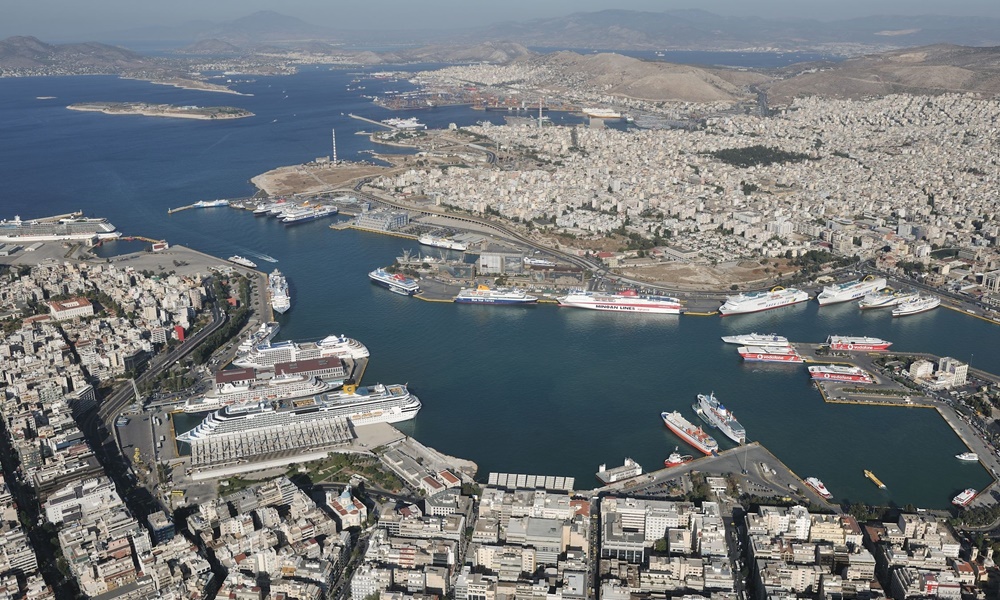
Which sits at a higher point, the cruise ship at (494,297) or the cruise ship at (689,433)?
the cruise ship at (494,297)

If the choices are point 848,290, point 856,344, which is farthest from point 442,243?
point 856,344

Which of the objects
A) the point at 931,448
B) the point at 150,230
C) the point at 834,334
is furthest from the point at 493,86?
the point at 931,448

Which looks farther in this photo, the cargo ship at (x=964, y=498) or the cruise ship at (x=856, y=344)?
the cruise ship at (x=856, y=344)

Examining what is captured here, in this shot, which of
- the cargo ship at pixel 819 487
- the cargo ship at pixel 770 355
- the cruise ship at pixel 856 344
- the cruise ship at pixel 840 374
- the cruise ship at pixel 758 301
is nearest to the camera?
the cargo ship at pixel 819 487

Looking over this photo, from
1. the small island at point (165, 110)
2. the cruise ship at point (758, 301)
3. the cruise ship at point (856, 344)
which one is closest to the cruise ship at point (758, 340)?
the cruise ship at point (856, 344)

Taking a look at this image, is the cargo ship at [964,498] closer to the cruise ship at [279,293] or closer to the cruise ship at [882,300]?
the cruise ship at [882,300]

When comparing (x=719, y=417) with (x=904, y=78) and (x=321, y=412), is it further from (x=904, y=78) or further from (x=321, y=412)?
(x=904, y=78)

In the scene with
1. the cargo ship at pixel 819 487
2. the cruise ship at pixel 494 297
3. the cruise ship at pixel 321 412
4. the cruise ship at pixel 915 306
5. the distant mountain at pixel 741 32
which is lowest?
the cargo ship at pixel 819 487
